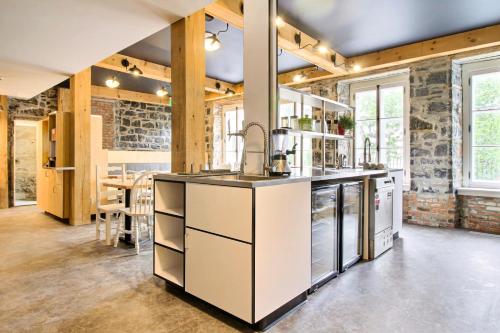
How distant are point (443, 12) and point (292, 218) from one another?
357cm

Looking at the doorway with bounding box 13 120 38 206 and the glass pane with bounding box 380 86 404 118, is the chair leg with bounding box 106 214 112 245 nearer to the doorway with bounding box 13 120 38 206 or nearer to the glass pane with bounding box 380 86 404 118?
the glass pane with bounding box 380 86 404 118

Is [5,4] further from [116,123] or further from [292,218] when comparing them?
[116,123]

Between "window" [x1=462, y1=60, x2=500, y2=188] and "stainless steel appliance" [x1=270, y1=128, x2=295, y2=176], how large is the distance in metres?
4.10

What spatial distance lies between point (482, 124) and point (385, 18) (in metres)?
2.51

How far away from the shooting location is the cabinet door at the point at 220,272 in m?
1.94

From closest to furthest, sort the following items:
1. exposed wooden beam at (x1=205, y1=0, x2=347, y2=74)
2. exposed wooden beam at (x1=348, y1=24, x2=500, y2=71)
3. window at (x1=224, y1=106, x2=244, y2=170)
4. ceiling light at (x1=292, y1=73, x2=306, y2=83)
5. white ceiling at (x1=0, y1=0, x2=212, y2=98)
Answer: white ceiling at (x1=0, y1=0, x2=212, y2=98) → exposed wooden beam at (x1=205, y1=0, x2=347, y2=74) → exposed wooden beam at (x1=348, y1=24, x2=500, y2=71) → ceiling light at (x1=292, y1=73, x2=306, y2=83) → window at (x1=224, y1=106, x2=244, y2=170)

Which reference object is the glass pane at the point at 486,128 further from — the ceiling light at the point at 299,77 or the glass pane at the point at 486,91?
the ceiling light at the point at 299,77

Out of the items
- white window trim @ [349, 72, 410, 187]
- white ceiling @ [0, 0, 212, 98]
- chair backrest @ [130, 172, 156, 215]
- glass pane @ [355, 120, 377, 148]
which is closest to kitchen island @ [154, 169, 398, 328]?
chair backrest @ [130, 172, 156, 215]

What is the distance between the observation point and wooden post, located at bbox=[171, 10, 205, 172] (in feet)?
9.38

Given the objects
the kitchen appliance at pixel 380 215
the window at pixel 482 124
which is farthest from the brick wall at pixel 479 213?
the kitchen appliance at pixel 380 215

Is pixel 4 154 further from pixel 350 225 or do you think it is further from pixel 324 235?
pixel 350 225

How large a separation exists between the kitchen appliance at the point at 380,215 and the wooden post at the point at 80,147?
4.56 m

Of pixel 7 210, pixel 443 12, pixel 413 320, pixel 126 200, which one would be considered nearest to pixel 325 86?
pixel 443 12

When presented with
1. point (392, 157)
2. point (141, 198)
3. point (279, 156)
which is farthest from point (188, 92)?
point (392, 157)
